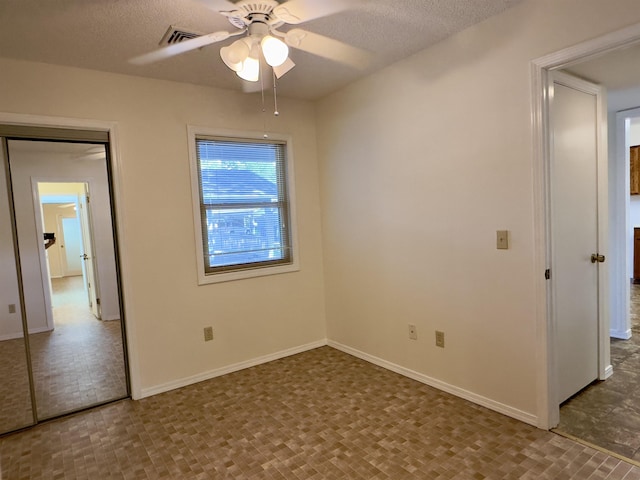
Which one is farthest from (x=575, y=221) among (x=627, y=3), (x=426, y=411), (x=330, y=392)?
(x=330, y=392)

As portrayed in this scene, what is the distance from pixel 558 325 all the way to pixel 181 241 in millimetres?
2737

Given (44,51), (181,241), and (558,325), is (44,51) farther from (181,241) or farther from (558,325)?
(558,325)

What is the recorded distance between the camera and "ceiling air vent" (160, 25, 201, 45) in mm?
2179

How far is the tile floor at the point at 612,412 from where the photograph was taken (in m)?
2.14

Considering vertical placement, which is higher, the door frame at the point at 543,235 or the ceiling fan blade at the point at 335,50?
the ceiling fan blade at the point at 335,50

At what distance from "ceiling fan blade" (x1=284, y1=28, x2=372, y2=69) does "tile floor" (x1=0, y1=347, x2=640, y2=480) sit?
226 centimetres

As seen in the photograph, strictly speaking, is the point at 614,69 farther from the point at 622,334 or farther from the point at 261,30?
the point at 622,334

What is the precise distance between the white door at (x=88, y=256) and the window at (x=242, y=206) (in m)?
0.81

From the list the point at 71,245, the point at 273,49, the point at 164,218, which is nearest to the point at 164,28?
the point at 273,49

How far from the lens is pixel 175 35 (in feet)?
7.35

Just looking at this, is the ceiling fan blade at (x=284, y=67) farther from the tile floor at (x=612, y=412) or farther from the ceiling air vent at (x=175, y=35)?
the tile floor at (x=612, y=412)

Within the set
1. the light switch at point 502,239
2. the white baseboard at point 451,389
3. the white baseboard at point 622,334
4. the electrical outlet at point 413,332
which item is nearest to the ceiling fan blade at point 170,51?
the light switch at point 502,239

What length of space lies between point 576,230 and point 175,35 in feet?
9.11

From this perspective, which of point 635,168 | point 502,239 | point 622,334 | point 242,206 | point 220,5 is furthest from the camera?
point 635,168
